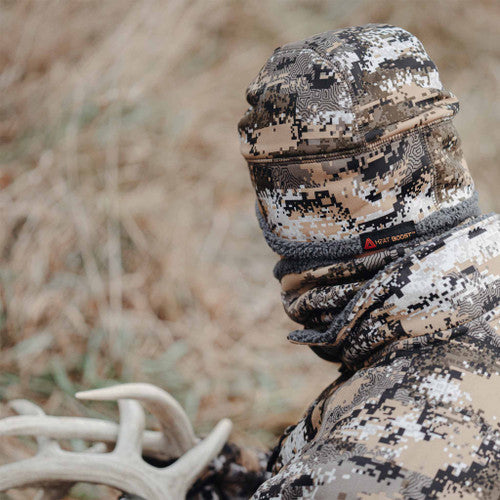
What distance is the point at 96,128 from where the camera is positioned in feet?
8.23

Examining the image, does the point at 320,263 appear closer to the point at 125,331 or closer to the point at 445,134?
the point at 445,134

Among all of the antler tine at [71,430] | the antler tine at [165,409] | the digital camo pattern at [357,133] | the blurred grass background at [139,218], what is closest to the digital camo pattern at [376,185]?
the digital camo pattern at [357,133]

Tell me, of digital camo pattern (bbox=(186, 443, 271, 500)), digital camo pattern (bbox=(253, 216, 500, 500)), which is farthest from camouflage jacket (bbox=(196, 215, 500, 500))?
digital camo pattern (bbox=(186, 443, 271, 500))

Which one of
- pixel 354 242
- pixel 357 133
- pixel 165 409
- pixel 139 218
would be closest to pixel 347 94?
pixel 357 133

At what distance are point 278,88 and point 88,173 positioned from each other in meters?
1.82

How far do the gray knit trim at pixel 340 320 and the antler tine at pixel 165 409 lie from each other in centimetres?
43

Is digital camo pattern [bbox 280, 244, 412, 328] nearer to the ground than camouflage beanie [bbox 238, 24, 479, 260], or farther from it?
nearer to the ground

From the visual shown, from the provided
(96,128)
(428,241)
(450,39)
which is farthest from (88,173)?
(450,39)

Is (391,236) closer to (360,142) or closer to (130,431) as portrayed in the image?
(360,142)

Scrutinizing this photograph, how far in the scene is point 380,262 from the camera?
78 cm

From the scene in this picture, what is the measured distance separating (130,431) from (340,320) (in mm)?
608

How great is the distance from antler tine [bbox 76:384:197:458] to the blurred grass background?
0.84m

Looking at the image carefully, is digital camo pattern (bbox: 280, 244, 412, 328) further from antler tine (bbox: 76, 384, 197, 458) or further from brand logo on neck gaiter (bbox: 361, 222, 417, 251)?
antler tine (bbox: 76, 384, 197, 458)

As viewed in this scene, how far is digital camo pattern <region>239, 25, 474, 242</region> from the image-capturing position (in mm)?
773
